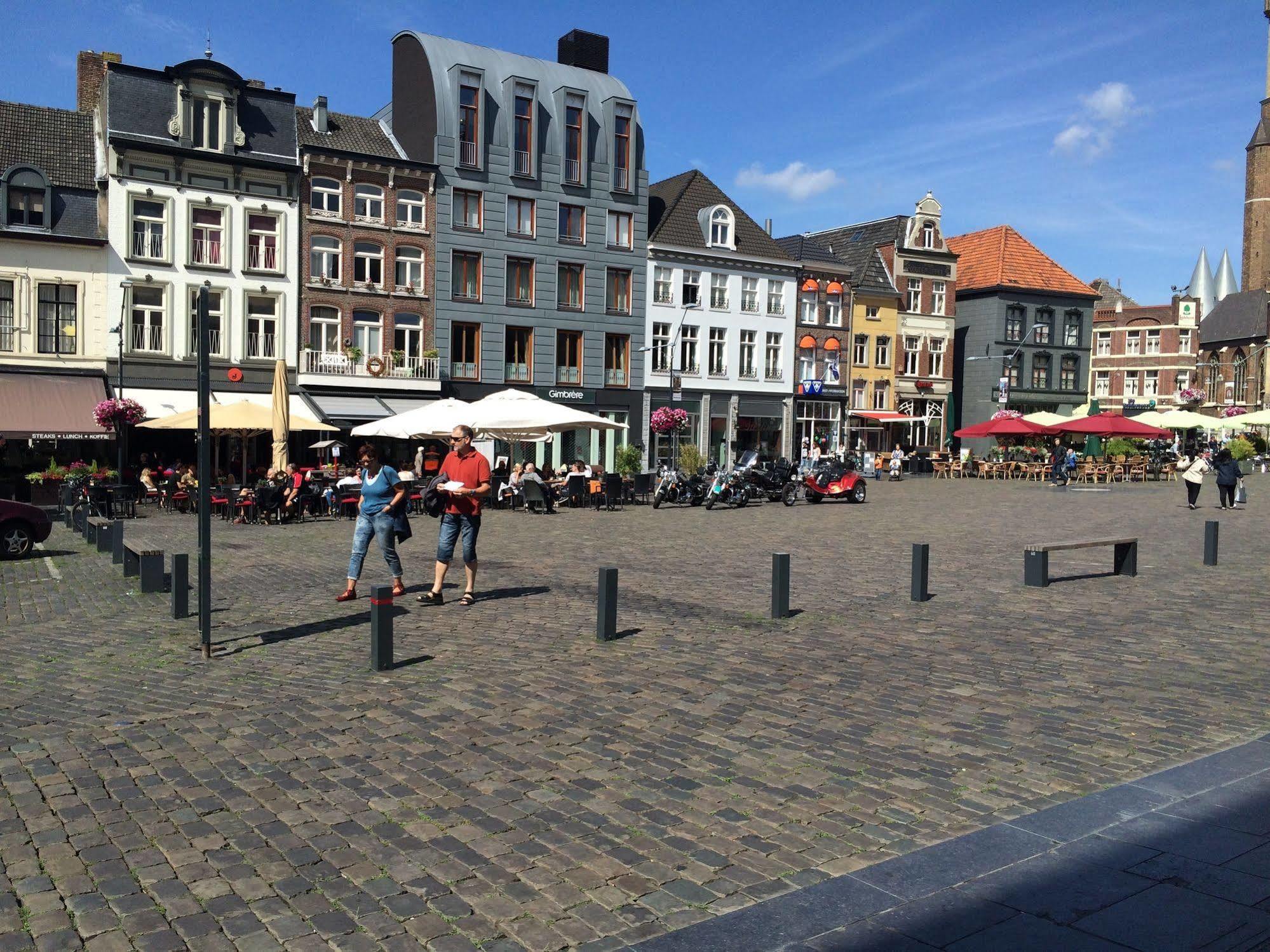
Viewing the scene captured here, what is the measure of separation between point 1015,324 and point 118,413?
49.3 metres

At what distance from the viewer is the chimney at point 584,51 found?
4384cm

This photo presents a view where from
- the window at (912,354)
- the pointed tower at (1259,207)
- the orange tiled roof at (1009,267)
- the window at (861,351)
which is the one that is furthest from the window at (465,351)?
the pointed tower at (1259,207)

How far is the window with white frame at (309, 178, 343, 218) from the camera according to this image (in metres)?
35.2

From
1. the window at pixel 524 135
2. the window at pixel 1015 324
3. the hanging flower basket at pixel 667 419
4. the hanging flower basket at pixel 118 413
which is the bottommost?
the hanging flower basket at pixel 118 413

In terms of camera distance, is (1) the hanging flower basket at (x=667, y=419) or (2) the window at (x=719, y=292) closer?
(1) the hanging flower basket at (x=667, y=419)

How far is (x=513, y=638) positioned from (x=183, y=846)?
469 cm

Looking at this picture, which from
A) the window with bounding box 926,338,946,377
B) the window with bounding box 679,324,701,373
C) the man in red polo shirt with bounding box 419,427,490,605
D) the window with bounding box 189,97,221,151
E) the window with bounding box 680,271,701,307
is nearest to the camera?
the man in red polo shirt with bounding box 419,427,490,605

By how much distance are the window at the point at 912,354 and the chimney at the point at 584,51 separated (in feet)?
71.1

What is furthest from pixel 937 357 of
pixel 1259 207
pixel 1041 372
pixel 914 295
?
pixel 1259 207

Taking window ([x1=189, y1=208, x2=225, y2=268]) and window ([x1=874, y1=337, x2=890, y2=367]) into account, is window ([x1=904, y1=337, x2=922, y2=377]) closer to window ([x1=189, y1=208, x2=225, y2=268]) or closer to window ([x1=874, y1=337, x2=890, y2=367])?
window ([x1=874, y1=337, x2=890, y2=367])

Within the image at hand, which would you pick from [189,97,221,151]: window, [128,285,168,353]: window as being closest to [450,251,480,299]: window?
[189,97,221,151]: window

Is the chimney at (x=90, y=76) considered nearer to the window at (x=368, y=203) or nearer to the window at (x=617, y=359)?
the window at (x=368, y=203)

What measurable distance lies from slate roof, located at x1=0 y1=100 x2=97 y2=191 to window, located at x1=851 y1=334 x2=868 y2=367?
113 ft

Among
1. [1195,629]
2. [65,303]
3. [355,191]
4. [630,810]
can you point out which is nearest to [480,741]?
[630,810]
